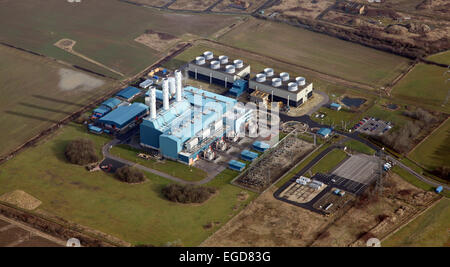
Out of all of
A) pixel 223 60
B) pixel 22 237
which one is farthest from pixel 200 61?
pixel 22 237

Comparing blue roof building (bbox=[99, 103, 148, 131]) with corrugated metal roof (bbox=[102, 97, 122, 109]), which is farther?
corrugated metal roof (bbox=[102, 97, 122, 109])

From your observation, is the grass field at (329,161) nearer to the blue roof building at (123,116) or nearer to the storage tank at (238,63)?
the storage tank at (238,63)

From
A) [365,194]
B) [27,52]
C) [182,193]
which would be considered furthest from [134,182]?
[27,52]

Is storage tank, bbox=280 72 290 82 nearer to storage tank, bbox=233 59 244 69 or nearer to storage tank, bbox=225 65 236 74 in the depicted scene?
storage tank, bbox=233 59 244 69

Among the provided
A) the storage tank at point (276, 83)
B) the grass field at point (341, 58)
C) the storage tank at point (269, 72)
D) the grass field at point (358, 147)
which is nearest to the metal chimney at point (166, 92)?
the storage tank at point (276, 83)

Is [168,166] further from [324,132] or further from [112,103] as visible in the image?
[324,132]

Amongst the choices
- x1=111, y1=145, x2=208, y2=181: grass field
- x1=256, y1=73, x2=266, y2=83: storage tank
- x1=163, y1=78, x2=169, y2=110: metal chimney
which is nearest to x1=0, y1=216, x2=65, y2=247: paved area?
x1=111, y1=145, x2=208, y2=181: grass field

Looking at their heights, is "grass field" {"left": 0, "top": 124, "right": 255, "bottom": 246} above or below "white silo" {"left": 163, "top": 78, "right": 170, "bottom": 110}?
below
